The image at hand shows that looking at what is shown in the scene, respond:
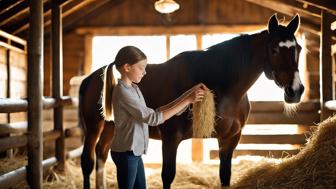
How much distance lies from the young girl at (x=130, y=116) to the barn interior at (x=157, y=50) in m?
2.68

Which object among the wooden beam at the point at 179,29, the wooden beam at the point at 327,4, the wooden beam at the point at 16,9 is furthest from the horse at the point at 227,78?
the wooden beam at the point at 179,29

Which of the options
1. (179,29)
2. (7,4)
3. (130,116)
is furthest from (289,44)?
(179,29)

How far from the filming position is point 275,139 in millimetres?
6754

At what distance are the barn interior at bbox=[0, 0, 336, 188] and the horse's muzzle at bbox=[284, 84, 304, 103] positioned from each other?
197 cm

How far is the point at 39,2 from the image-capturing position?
4.11 m

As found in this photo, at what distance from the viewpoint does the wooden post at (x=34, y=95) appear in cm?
405

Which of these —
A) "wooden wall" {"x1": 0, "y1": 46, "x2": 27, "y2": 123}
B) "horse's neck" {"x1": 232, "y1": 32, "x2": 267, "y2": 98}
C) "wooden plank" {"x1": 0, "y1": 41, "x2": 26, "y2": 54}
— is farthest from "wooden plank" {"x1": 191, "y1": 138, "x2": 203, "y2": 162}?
"horse's neck" {"x1": 232, "y1": 32, "x2": 267, "y2": 98}

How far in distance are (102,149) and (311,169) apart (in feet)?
7.89

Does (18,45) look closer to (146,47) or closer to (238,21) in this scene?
(146,47)

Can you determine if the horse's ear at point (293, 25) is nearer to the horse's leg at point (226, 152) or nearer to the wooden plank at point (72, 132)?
the horse's leg at point (226, 152)


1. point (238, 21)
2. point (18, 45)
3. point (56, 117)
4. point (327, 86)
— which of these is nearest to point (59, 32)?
point (56, 117)

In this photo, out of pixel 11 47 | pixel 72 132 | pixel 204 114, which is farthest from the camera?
pixel 11 47

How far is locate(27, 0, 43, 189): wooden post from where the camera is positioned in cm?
405

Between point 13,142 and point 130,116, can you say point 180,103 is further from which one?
point 13,142
